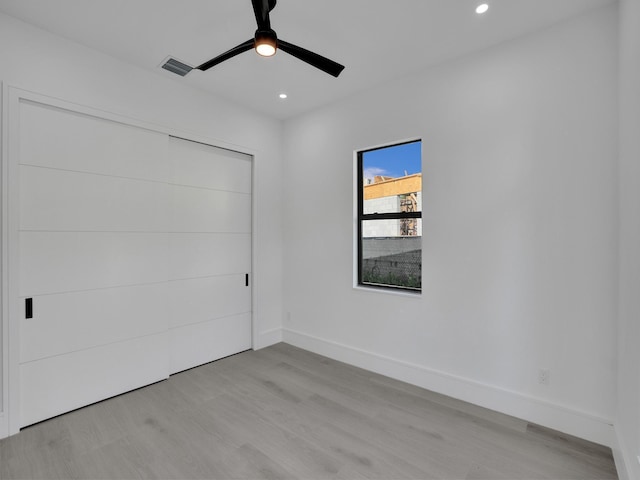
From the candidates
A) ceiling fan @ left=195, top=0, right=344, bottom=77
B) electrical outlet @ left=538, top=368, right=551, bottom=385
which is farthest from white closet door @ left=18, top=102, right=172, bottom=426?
electrical outlet @ left=538, top=368, right=551, bottom=385

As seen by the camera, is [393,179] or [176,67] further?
[393,179]

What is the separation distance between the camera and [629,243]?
174 centimetres

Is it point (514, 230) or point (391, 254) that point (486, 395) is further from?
point (391, 254)

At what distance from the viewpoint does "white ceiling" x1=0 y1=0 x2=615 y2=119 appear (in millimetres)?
2156

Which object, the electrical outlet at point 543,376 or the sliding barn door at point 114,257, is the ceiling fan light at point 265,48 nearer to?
the sliding barn door at point 114,257

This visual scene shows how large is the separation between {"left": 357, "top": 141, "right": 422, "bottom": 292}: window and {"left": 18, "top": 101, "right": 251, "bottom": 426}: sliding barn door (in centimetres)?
153

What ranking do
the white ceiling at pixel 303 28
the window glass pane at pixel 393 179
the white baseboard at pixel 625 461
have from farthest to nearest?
1. the window glass pane at pixel 393 179
2. the white ceiling at pixel 303 28
3. the white baseboard at pixel 625 461

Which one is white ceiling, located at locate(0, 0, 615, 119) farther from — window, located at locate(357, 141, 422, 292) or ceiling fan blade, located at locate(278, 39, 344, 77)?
window, located at locate(357, 141, 422, 292)

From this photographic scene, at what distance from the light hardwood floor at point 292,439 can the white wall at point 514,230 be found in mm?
317

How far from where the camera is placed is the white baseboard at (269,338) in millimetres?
3953

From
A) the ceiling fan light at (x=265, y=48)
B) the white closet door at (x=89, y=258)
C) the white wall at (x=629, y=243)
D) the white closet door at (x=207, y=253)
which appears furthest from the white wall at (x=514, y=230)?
the white closet door at (x=89, y=258)

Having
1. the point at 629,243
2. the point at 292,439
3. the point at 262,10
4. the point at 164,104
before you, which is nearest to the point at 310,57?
the point at 262,10

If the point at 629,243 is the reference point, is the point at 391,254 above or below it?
below

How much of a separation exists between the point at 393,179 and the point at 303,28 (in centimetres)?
163
